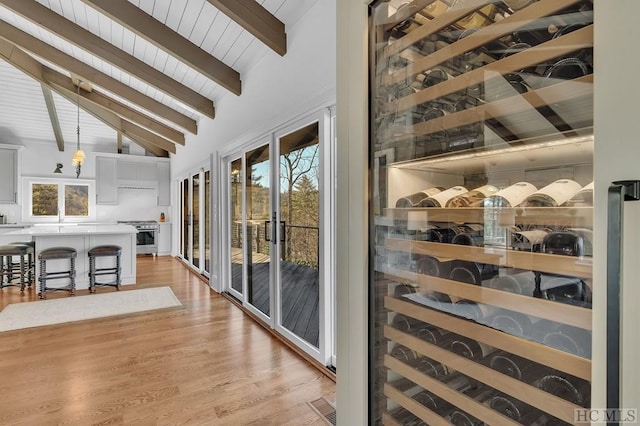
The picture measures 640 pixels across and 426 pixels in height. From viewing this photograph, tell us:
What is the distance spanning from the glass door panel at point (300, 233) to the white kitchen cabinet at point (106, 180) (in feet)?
22.2

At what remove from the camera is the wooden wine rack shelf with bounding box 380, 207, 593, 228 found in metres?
0.67

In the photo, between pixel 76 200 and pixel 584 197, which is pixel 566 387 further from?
pixel 76 200

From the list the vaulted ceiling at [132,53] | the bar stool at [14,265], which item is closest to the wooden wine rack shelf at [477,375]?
the vaulted ceiling at [132,53]

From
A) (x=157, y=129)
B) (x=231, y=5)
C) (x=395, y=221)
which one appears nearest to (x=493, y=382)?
(x=395, y=221)

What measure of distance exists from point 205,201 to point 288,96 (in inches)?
146

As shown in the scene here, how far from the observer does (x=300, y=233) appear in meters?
3.03

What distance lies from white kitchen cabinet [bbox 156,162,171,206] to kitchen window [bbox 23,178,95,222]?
1453mm

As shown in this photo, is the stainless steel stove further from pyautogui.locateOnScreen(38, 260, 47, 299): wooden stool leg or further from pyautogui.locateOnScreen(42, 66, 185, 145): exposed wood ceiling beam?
pyautogui.locateOnScreen(38, 260, 47, 299): wooden stool leg

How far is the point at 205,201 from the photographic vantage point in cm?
608

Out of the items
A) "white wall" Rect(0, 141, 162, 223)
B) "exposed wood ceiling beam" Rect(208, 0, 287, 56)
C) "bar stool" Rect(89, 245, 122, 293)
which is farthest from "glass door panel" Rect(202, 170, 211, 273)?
"exposed wood ceiling beam" Rect(208, 0, 287, 56)

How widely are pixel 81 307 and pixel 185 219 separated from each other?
3.73 metres

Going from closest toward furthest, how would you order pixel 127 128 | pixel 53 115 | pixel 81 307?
pixel 81 307
pixel 53 115
pixel 127 128

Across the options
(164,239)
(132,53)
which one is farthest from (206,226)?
(164,239)

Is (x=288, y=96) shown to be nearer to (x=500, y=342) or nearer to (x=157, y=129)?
(x=500, y=342)
